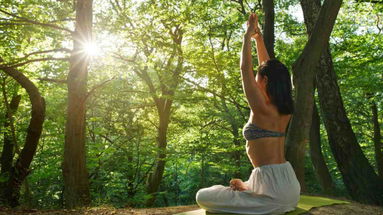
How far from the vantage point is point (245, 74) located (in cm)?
310

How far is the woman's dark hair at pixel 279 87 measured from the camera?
317cm

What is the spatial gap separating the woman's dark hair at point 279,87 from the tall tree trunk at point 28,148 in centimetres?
698

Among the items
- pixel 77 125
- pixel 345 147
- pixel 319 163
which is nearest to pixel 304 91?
pixel 345 147

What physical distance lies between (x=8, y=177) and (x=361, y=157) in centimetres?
936

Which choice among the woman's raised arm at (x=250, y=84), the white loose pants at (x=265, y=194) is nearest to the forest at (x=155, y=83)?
the white loose pants at (x=265, y=194)

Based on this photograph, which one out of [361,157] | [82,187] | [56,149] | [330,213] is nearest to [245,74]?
[330,213]

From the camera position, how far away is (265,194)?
10.9 ft

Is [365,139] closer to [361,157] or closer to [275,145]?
[361,157]

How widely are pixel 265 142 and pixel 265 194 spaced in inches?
21.4

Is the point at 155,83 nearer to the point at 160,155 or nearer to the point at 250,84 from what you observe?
the point at 160,155

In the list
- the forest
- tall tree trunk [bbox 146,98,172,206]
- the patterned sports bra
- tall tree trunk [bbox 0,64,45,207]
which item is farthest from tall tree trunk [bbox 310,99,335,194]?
tall tree trunk [bbox 0,64,45,207]

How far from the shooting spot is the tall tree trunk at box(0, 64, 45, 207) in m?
8.40

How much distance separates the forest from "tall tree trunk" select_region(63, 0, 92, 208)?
0.02 m

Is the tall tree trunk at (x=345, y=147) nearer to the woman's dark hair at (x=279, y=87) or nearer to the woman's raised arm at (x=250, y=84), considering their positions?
the woman's dark hair at (x=279, y=87)
